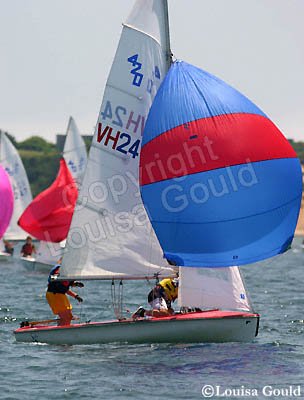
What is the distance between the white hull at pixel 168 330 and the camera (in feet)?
69.2

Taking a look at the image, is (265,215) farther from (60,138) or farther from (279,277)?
(60,138)

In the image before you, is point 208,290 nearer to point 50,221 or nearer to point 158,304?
point 158,304

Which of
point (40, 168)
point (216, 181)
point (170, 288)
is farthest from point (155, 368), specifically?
point (40, 168)

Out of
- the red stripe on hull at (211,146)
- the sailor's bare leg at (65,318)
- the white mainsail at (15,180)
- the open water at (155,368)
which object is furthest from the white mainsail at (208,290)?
the white mainsail at (15,180)

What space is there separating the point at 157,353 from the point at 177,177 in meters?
3.21

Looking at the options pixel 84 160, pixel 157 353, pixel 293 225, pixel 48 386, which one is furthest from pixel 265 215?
pixel 84 160

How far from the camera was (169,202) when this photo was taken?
2133 cm

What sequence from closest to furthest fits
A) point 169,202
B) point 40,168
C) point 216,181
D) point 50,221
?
point 216,181
point 169,202
point 50,221
point 40,168

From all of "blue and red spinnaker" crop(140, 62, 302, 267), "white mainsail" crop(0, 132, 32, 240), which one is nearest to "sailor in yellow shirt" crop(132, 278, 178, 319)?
"blue and red spinnaker" crop(140, 62, 302, 267)

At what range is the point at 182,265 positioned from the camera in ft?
69.8

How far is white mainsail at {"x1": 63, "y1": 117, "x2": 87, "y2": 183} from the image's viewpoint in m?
49.8

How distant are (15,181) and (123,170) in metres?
32.7

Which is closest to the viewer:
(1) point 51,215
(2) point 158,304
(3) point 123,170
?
(2) point 158,304

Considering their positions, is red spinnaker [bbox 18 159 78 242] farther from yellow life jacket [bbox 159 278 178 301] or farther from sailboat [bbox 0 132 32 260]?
yellow life jacket [bbox 159 278 178 301]
